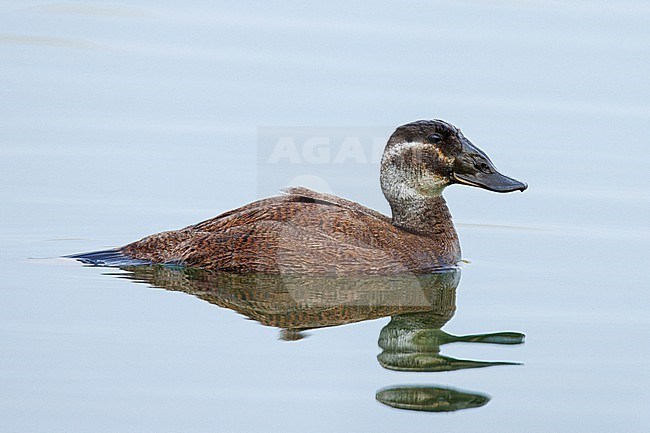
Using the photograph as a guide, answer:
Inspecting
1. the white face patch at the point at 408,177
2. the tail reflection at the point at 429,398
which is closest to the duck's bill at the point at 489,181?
the white face patch at the point at 408,177

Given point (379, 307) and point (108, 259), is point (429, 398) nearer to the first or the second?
point (379, 307)

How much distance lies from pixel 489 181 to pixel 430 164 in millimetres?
496

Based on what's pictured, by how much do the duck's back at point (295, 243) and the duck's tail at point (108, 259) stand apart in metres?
0.05

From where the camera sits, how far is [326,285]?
985 cm

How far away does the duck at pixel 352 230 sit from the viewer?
10.1m

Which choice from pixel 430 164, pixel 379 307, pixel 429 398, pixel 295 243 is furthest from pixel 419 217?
pixel 429 398

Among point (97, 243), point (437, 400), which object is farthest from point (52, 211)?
point (437, 400)

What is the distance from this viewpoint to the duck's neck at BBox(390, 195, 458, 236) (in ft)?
35.5

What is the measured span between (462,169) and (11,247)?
12.1ft

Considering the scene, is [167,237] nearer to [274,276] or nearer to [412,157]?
[274,276]

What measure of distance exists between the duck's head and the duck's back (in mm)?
414

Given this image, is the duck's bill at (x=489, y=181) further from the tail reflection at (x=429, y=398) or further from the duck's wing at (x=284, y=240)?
the tail reflection at (x=429, y=398)

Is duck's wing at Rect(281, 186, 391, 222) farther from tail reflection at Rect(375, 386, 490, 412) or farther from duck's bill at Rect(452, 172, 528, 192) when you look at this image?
tail reflection at Rect(375, 386, 490, 412)

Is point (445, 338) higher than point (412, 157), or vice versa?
point (412, 157)
